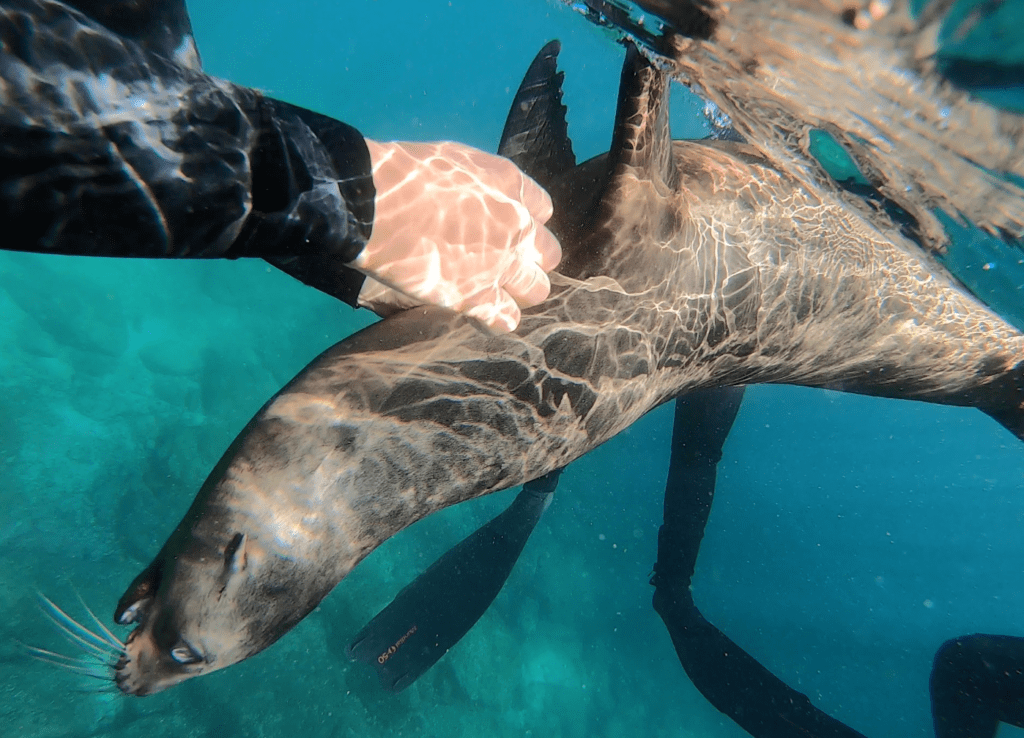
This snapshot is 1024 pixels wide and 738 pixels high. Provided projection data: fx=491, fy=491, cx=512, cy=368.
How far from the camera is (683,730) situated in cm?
1720

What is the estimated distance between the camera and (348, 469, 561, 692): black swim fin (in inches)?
324

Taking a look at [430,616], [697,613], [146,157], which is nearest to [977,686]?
[697,613]

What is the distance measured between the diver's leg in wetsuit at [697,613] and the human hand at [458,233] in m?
5.83

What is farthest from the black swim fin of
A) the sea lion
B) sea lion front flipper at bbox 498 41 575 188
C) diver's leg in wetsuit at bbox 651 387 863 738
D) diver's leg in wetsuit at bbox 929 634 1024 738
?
diver's leg in wetsuit at bbox 929 634 1024 738

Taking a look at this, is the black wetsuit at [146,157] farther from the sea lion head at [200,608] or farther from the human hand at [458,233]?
the sea lion head at [200,608]

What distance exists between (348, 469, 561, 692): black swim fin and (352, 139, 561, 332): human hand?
6445mm

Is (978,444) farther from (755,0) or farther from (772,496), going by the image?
(755,0)

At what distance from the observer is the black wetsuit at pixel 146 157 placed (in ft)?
3.55

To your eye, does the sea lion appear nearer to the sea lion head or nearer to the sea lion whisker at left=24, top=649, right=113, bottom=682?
the sea lion head

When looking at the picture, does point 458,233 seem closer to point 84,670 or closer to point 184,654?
point 184,654

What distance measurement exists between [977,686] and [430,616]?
8748 mm

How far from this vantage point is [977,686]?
7.71 meters

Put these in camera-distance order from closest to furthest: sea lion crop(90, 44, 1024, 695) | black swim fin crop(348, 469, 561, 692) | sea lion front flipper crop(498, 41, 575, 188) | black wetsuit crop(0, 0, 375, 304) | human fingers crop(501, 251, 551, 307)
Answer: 1. black wetsuit crop(0, 0, 375, 304)
2. sea lion crop(90, 44, 1024, 695)
3. human fingers crop(501, 251, 551, 307)
4. sea lion front flipper crop(498, 41, 575, 188)
5. black swim fin crop(348, 469, 561, 692)

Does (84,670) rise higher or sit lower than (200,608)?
lower
